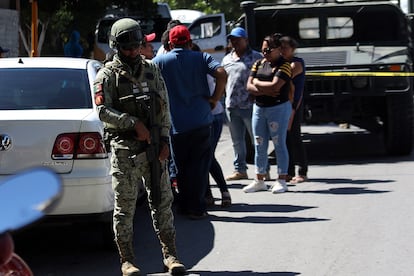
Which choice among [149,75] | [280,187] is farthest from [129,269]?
[280,187]

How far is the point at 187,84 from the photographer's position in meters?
7.93

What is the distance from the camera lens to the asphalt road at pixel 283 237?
655 centimetres

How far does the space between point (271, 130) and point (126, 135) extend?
3.77 m

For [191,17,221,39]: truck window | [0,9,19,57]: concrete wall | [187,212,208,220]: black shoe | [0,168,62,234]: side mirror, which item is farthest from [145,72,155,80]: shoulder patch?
[191,17,221,39]: truck window

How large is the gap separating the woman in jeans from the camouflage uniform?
3446mm

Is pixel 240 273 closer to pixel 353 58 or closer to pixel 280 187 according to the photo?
pixel 280 187

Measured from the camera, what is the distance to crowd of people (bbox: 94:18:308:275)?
6.04 metres

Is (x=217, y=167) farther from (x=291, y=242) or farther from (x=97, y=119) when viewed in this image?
(x=97, y=119)

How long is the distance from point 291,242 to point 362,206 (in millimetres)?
1768

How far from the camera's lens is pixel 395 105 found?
1201cm

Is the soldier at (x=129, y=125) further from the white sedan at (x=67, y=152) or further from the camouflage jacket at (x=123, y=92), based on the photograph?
the white sedan at (x=67, y=152)

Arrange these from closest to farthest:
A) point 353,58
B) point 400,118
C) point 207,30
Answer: point 400,118, point 353,58, point 207,30

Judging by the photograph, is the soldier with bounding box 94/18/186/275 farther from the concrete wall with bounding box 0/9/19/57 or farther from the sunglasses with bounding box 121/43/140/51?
the concrete wall with bounding box 0/9/19/57

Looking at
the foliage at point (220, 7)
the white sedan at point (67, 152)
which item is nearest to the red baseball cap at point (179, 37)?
the white sedan at point (67, 152)
